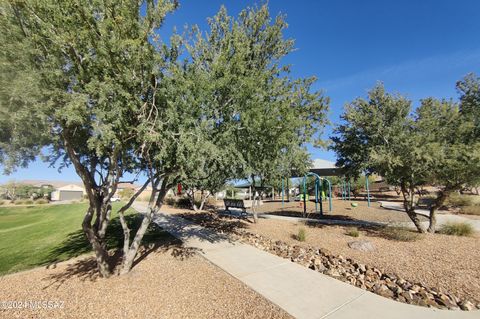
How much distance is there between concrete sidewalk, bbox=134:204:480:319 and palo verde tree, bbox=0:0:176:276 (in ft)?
14.9

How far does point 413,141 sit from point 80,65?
1069 centimetres

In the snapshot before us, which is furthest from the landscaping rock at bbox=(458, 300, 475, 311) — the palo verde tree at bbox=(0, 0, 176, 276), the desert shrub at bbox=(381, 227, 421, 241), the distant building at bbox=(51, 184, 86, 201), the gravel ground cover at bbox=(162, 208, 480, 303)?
the distant building at bbox=(51, 184, 86, 201)

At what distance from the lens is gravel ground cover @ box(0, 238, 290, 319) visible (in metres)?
4.71

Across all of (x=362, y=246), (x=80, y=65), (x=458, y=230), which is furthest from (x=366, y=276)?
(x=80, y=65)

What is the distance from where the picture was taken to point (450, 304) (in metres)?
4.72

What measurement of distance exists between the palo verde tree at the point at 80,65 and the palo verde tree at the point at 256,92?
1.91 m

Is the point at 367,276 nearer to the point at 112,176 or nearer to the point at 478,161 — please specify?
the point at 478,161

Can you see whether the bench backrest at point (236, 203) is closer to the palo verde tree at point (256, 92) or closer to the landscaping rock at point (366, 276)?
the landscaping rock at point (366, 276)

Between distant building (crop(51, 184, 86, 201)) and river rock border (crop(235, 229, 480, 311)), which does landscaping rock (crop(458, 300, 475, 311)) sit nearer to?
river rock border (crop(235, 229, 480, 311))

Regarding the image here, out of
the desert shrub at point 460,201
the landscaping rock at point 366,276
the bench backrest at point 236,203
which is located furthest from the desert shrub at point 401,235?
the desert shrub at point 460,201

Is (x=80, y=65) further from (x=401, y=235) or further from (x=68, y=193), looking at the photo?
(x=68, y=193)

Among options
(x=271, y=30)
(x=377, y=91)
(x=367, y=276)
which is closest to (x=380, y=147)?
(x=377, y=91)

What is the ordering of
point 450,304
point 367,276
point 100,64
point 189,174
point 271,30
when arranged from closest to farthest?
point 450,304 → point 100,64 → point 367,276 → point 189,174 → point 271,30

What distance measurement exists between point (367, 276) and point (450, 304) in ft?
5.53
